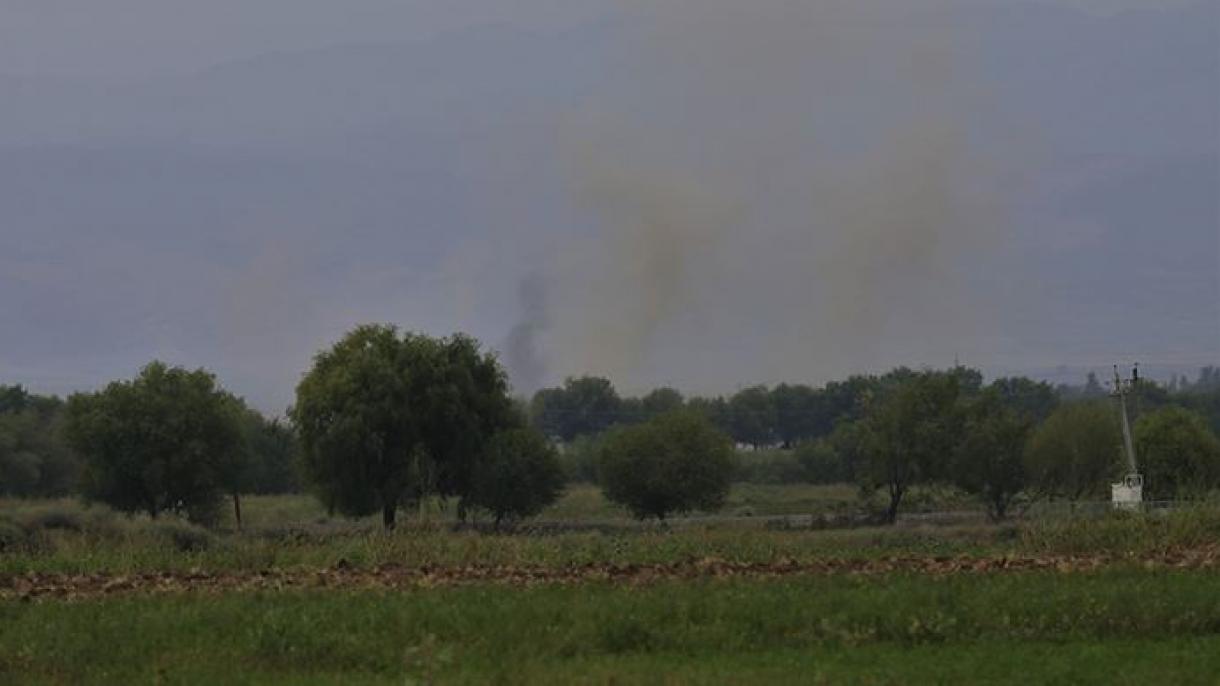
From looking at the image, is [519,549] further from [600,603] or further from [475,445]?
[475,445]

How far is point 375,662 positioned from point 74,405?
53.9 m

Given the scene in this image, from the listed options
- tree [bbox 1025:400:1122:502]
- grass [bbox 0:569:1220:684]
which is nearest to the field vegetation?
A: grass [bbox 0:569:1220:684]

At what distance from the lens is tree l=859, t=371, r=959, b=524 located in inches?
2938

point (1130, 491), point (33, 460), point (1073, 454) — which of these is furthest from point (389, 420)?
point (33, 460)

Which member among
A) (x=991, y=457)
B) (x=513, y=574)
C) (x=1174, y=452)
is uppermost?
(x=991, y=457)

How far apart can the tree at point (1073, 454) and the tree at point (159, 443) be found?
122ft

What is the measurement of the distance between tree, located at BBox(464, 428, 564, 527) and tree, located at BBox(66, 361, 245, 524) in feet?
34.4

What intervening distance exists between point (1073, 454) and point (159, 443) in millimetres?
42742

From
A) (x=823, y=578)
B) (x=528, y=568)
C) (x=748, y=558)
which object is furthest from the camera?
(x=748, y=558)

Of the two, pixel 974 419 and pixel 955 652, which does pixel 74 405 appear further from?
pixel 955 652

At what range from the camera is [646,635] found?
57.1 ft

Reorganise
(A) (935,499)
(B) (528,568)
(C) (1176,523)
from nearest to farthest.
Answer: (B) (528,568), (C) (1176,523), (A) (935,499)

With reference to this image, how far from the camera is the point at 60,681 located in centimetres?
1479

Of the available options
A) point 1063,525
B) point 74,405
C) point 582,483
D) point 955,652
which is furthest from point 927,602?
point 582,483
